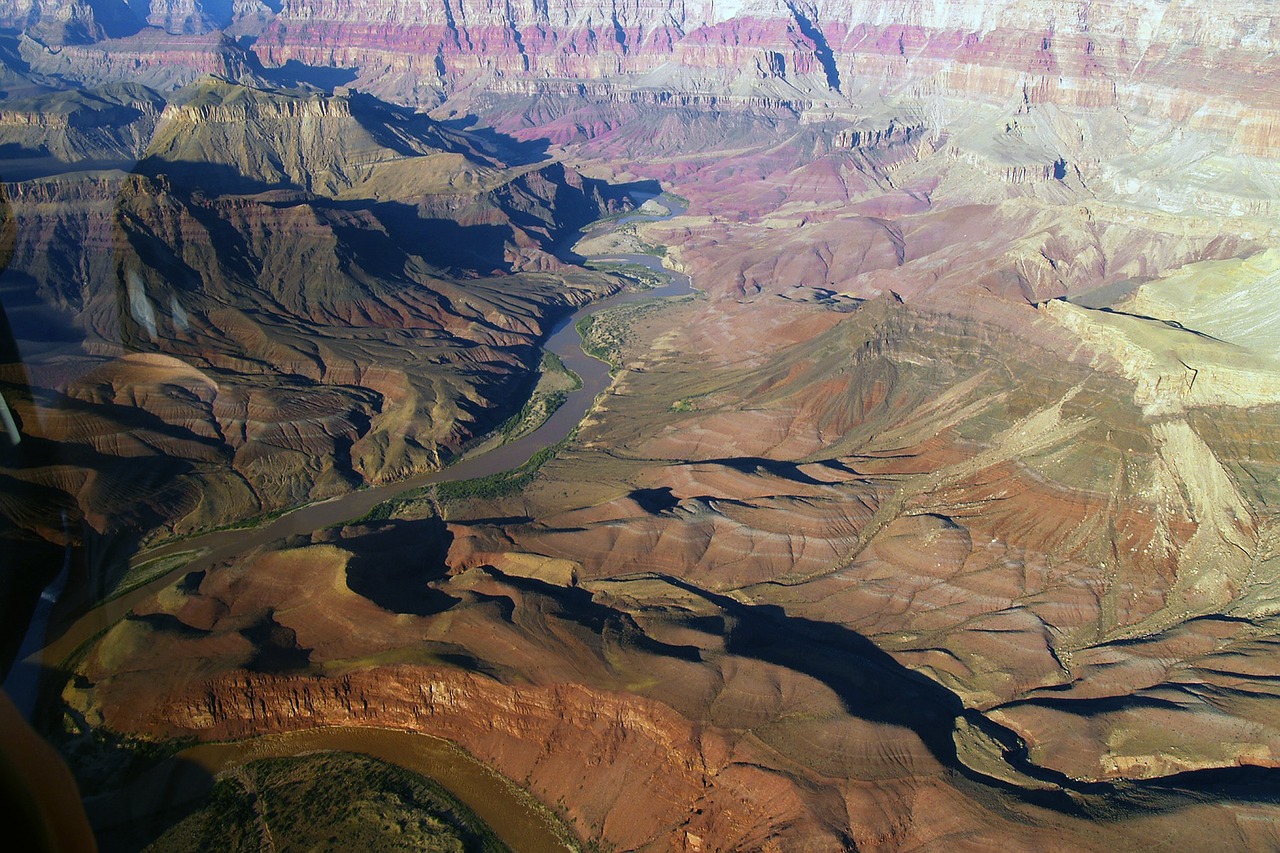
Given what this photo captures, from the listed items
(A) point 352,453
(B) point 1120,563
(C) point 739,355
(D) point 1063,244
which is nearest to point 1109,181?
(D) point 1063,244

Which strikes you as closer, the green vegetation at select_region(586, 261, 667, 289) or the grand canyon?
the grand canyon

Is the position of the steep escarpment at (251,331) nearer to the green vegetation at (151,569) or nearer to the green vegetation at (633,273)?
the green vegetation at (151,569)

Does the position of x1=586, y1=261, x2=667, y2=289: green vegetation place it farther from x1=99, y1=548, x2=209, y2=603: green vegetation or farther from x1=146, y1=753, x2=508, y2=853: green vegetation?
x1=146, y1=753, x2=508, y2=853: green vegetation

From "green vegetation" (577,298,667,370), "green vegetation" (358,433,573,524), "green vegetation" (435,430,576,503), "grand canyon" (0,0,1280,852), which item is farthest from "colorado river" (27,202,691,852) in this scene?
"green vegetation" (577,298,667,370)

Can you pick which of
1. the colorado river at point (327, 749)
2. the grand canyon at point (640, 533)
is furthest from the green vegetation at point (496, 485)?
the colorado river at point (327, 749)

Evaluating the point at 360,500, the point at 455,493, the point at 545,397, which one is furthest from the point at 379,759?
the point at 545,397
